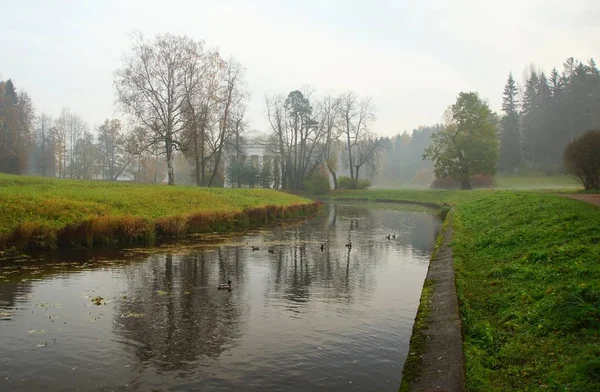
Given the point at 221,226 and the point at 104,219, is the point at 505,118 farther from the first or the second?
the point at 104,219

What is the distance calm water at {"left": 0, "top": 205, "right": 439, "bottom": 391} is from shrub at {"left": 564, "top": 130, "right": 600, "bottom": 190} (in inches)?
709

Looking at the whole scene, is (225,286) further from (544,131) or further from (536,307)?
(544,131)

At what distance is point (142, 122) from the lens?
3812cm

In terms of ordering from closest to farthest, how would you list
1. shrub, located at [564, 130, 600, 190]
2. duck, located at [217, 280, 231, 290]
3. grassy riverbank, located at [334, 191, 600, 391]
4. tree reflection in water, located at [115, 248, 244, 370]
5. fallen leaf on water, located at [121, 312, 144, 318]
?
grassy riverbank, located at [334, 191, 600, 391], tree reflection in water, located at [115, 248, 244, 370], fallen leaf on water, located at [121, 312, 144, 318], duck, located at [217, 280, 231, 290], shrub, located at [564, 130, 600, 190]

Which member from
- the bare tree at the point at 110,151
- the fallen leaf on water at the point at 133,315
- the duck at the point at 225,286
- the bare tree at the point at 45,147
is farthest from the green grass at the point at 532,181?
the bare tree at the point at 45,147

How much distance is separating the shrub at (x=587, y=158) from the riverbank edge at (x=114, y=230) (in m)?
20.0

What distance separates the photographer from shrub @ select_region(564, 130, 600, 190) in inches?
1025

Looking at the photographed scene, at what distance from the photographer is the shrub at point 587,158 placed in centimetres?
2603

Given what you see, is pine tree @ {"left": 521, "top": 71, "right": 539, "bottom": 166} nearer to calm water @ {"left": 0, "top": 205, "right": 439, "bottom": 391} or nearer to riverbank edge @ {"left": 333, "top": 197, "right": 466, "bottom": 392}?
calm water @ {"left": 0, "top": 205, "right": 439, "bottom": 391}

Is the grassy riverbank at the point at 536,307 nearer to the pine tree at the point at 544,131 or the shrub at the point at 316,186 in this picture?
the shrub at the point at 316,186

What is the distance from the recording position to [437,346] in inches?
242

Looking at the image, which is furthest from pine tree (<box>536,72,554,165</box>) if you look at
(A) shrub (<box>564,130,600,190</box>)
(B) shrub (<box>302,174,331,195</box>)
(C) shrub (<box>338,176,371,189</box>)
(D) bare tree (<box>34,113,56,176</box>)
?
(D) bare tree (<box>34,113,56,176</box>)

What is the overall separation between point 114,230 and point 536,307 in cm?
1513

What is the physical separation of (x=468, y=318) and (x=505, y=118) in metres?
79.3
